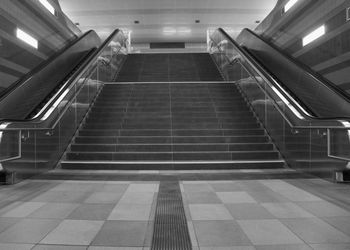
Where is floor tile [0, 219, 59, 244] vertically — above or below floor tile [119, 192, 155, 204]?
below

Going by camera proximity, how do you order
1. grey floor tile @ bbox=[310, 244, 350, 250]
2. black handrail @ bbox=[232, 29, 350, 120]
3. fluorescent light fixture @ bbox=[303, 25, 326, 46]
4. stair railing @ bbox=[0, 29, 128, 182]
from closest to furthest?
1. grey floor tile @ bbox=[310, 244, 350, 250]
2. stair railing @ bbox=[0, 29, 128, 182]
3. black handrail @ bbox=[232, 29, 350, 120]
4. fluorescent light fixture @ bbox=[303, 25, 326, 46]

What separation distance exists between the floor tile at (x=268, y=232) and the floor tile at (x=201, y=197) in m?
0.78

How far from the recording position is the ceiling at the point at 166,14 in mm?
14859

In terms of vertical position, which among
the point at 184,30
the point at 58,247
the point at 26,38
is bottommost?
the point at 58,247

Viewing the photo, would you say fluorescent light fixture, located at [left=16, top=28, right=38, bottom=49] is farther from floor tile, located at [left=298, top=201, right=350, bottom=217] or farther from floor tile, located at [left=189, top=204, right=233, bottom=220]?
floor tile, located at [left=298, top=201, right=350, bottom=217]

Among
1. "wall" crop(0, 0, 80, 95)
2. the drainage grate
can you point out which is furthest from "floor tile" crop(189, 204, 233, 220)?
"wall" crop(0, 0, 80, 95)

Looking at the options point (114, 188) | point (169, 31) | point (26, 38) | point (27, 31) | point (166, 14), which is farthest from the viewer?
point (169, 31)

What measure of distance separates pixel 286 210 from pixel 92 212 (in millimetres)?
2059

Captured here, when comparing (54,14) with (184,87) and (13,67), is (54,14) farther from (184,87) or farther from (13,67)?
(184,87)

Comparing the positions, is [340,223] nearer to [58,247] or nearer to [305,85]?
[58,247]

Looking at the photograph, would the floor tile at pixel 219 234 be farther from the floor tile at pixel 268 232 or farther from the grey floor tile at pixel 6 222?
the grey floor tile at pixel 6 222

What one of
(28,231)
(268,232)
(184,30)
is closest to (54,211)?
(28,231)

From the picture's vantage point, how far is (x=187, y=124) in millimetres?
7336

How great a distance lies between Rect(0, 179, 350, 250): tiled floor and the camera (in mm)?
2436
